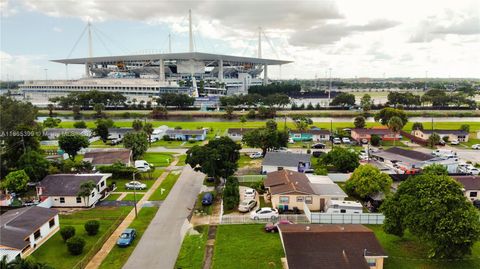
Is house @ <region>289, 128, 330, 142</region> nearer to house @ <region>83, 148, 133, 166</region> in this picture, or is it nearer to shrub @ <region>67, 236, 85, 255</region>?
house @ <region>83, 148, 133, 166</region>

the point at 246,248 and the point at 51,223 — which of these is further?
the point at 51,223

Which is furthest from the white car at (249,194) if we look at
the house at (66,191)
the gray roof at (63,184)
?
the gray roof at (63,184)

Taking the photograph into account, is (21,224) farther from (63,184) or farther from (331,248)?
(331,248)

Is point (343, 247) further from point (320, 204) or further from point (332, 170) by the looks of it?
point (332, 170)

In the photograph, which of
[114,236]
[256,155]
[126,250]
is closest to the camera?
[126,250]

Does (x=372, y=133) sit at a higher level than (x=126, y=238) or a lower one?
higher

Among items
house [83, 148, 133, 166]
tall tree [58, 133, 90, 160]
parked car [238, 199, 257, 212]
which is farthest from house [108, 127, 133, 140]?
parked car [238, 199, 257, 212]

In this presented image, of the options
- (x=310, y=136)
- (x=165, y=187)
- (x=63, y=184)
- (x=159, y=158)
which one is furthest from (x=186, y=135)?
(x=63, y=184)

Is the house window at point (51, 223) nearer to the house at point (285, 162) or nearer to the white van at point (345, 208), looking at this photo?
the white van at point (345, 208)
